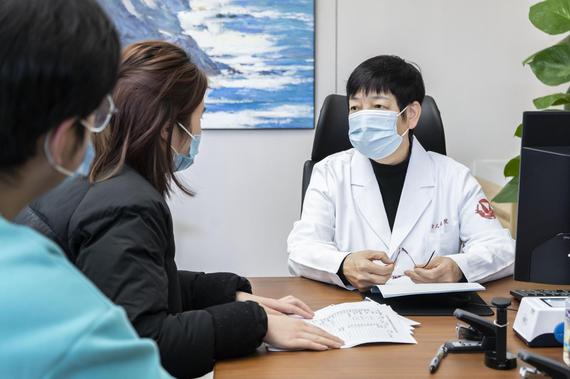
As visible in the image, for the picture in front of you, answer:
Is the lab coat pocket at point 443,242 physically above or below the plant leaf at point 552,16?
below

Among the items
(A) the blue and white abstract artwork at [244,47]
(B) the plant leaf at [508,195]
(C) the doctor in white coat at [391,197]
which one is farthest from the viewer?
(A) the blue and white abstract artwork at [244,47]

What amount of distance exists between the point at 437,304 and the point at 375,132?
0.73m

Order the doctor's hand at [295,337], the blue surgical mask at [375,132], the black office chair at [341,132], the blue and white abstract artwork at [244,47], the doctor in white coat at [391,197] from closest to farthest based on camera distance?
the doctor's hand at [295,337] → the doctor in white coat at [391,197] → the blue surgical mask at [375,132] → the black office chair at [341,132] → the blue and white abstract artwork at [244,47]

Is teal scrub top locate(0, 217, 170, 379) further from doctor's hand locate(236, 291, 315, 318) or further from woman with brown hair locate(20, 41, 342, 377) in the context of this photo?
doctor's hand locate(236, 291, 315, 318)

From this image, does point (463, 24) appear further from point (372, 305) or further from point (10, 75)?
point (10, 75)

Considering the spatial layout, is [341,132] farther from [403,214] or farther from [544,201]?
[544,201]

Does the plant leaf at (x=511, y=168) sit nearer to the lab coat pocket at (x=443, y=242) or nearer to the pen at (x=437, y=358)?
the lab coat pocket at (x=443, y=242)

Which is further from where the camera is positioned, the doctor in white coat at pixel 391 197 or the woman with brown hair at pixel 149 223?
the doctor in white coat at pixel 391 197

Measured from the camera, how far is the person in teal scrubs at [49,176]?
627mm

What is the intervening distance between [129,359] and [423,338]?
2.77 ft

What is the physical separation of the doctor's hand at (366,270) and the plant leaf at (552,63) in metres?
1.10

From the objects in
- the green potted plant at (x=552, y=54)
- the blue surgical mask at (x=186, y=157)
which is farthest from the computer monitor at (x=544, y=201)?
the green potted plant at (x=552, y=54)

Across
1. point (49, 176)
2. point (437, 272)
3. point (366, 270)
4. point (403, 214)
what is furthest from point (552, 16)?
point (49, 176)

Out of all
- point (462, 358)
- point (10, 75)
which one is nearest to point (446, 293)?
point (462, 358)
